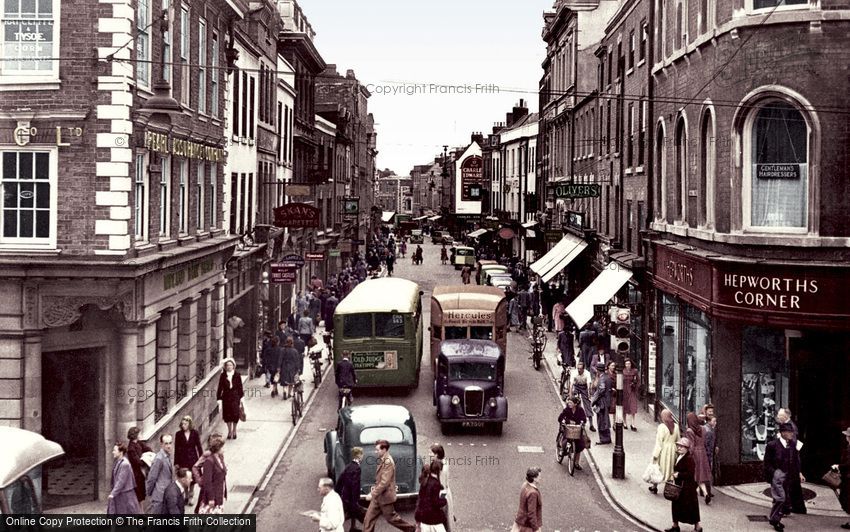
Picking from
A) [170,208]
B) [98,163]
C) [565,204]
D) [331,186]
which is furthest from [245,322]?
[331,186]

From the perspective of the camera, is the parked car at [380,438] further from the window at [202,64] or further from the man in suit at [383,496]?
the window at [202,64]

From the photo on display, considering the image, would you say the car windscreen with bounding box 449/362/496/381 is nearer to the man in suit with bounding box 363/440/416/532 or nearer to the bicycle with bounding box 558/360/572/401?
the bicycle with bounding box 558/360/572/401

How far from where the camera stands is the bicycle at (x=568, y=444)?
65.6ft

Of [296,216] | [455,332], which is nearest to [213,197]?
[296,216]

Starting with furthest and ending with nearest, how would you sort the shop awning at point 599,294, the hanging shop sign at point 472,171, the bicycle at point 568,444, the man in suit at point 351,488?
1. the hanging shop sign at point 472,171
2. the shop awning at point 599,294
3. the bicycle at point 568,444
4. the man in suit at point 351,488

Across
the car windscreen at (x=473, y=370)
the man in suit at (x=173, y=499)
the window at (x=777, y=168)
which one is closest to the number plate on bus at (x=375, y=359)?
the car windscreen at (x=473, y=370)

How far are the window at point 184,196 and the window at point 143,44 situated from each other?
3.88m

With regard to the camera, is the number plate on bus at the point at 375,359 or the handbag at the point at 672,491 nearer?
the handbag at the point at 672,491

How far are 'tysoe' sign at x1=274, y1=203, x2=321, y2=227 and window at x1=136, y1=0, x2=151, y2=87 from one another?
47.2ft

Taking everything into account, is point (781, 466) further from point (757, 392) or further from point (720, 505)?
point (757, 392)

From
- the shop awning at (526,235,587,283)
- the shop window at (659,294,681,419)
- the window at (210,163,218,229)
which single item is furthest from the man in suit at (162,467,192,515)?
the shop awning at (526,235,587,283)

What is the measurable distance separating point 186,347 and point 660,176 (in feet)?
44.0

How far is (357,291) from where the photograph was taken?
102 ft

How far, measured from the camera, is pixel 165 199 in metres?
20.8
